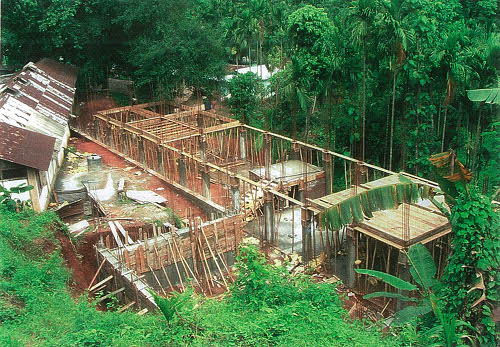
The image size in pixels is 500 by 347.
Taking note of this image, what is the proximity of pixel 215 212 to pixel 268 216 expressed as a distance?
2.14 meters

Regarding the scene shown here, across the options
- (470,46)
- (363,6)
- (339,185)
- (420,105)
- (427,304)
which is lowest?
(339,185)

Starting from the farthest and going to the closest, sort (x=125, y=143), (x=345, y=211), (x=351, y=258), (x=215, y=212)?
(x=125, y=143) → (x=215, y=212) → (x=351, y=258) → (x=345, y=211)

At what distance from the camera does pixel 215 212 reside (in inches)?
744

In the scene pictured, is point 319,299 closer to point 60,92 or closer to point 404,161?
point 404,161

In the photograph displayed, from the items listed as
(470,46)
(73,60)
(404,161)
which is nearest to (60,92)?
(73,60)

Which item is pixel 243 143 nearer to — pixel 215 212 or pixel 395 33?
pixel 215 212

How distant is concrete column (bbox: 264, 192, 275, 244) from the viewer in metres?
17.5

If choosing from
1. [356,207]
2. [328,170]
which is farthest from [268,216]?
[356,207]

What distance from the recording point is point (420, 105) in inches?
879

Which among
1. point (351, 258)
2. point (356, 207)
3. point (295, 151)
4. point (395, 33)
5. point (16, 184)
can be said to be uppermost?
point (395, 33)

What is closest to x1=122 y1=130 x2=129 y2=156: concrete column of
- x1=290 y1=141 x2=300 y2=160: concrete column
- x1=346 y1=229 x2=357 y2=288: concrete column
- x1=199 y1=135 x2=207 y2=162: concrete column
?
x1=199 y1=135 x2=207 y2=162: concrete column

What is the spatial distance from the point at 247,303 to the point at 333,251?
5787 mm

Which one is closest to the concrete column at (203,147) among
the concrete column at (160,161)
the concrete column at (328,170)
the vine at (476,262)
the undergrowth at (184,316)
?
the concrete column at (160,161)

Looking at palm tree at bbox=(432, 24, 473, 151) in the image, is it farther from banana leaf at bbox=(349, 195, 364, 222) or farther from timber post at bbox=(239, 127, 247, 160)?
banana leaf at bbox=(349, 195, 364, 222)
